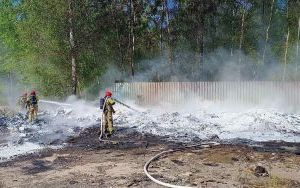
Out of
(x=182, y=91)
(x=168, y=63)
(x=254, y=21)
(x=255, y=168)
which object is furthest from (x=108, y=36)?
(x=255, y=168)

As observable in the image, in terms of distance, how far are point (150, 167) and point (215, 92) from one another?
12.5m

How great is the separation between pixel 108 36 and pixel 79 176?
28.8m

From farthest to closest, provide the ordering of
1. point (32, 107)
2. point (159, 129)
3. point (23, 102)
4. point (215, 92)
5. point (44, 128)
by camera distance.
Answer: point (23, 102) < point (215, 92) < point (32, 107) < point (44, 128) < point (159, 129)

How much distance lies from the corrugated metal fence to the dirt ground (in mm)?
8688

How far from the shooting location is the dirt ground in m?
9.23

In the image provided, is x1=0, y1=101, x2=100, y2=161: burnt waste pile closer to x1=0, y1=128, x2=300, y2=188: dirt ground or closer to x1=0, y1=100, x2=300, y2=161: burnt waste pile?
x1=0, y1=100, x2=300, y2=161: burnt waste pile

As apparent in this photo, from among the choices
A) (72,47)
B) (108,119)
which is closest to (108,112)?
(108,119)

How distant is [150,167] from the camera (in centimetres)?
1046

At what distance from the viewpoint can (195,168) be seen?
33.6 ft

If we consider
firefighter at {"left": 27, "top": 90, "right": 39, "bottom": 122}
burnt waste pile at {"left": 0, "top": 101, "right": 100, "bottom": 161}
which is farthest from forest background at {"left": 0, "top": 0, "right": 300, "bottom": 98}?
firefighter at {"left": 27, "top": 90, "right": 39, "bottom": 122}

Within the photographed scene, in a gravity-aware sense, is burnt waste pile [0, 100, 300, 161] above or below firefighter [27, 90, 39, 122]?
below

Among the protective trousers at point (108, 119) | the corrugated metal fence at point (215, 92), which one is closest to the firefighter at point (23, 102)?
the corrugated metal fence at point (215, 92)

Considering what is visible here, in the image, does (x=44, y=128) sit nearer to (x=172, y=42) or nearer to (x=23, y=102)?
(x=23, y=102)

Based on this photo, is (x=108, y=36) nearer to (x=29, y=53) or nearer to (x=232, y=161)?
(x=29, y=53)
